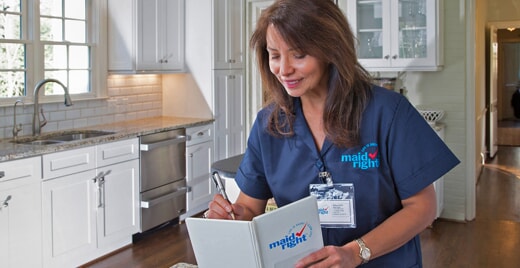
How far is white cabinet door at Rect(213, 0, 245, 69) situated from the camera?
591 cm

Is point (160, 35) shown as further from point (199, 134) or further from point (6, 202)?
point (6, 202)

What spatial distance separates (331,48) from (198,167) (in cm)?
444

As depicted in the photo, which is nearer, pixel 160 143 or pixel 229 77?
pixel 160 143

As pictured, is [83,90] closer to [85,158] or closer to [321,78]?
[85,158]

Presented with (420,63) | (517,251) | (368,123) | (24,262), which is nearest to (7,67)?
(24,262)

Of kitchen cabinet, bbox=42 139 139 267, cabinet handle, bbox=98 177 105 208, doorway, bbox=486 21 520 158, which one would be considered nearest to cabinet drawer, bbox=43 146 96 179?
kitchen cabinet, bbox=42 139 139 267

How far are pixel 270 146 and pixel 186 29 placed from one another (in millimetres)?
4684

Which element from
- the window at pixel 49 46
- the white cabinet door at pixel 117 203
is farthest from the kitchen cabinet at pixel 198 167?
the window at pixel 49 46

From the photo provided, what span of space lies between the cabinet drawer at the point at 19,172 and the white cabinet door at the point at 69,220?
0.13m

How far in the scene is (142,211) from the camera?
4.82m

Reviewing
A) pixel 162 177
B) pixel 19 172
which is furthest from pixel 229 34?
pixel 19 172

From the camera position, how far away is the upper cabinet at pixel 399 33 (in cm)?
510

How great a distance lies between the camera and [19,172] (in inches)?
142

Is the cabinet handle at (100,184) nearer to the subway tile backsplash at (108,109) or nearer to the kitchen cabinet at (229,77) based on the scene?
the subway tile backsplash at (108,109)
